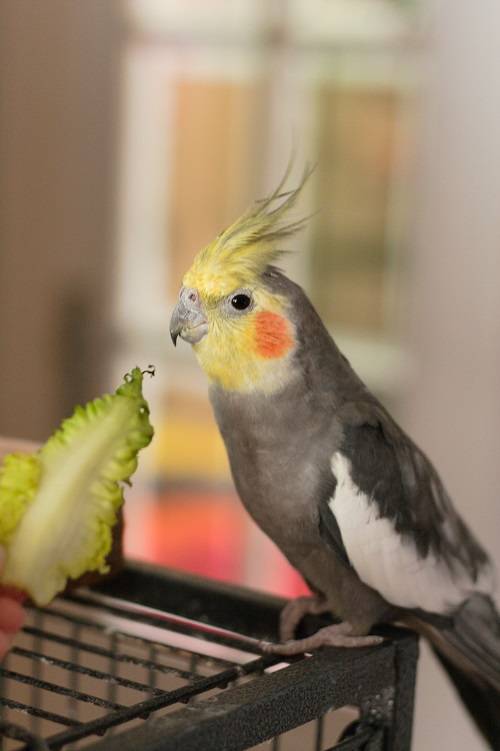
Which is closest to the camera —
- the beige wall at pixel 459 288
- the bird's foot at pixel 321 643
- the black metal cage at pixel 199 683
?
the black metal cage at pixel 199 683

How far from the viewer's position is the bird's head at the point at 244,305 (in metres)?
0.57

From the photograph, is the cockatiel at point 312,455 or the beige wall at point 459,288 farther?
the beige wall at point 459,288

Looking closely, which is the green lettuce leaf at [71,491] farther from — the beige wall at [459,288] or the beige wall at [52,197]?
the beige wall at [52,197]

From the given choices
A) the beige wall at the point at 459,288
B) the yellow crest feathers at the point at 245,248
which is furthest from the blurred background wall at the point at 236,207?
the yellow crest feathers at the point at 245,248

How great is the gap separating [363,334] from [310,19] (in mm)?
581

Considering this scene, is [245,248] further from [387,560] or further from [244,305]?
[387,560]

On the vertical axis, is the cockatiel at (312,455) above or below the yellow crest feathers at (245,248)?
below

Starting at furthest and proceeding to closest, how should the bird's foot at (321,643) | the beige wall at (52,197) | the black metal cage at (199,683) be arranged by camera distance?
1. the beige wall at (52,197)
2. the bird's foot at (321,643)
3. the black metal cage at (199,683)

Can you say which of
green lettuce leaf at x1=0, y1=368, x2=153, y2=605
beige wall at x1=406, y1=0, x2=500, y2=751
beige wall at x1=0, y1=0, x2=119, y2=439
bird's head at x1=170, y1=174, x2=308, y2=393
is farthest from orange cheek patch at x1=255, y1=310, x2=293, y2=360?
beige wall at x1=0, y1=0, x2=119, y2=439

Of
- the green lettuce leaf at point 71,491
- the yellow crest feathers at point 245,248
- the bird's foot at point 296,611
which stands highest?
the yellow crest feathers at point 245,248

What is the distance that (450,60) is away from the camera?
58.6 inches

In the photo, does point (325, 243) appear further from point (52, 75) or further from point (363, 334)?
point (52, 75)

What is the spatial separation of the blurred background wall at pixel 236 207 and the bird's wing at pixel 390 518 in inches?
36.5

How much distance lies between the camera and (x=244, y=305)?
58 centimetres
